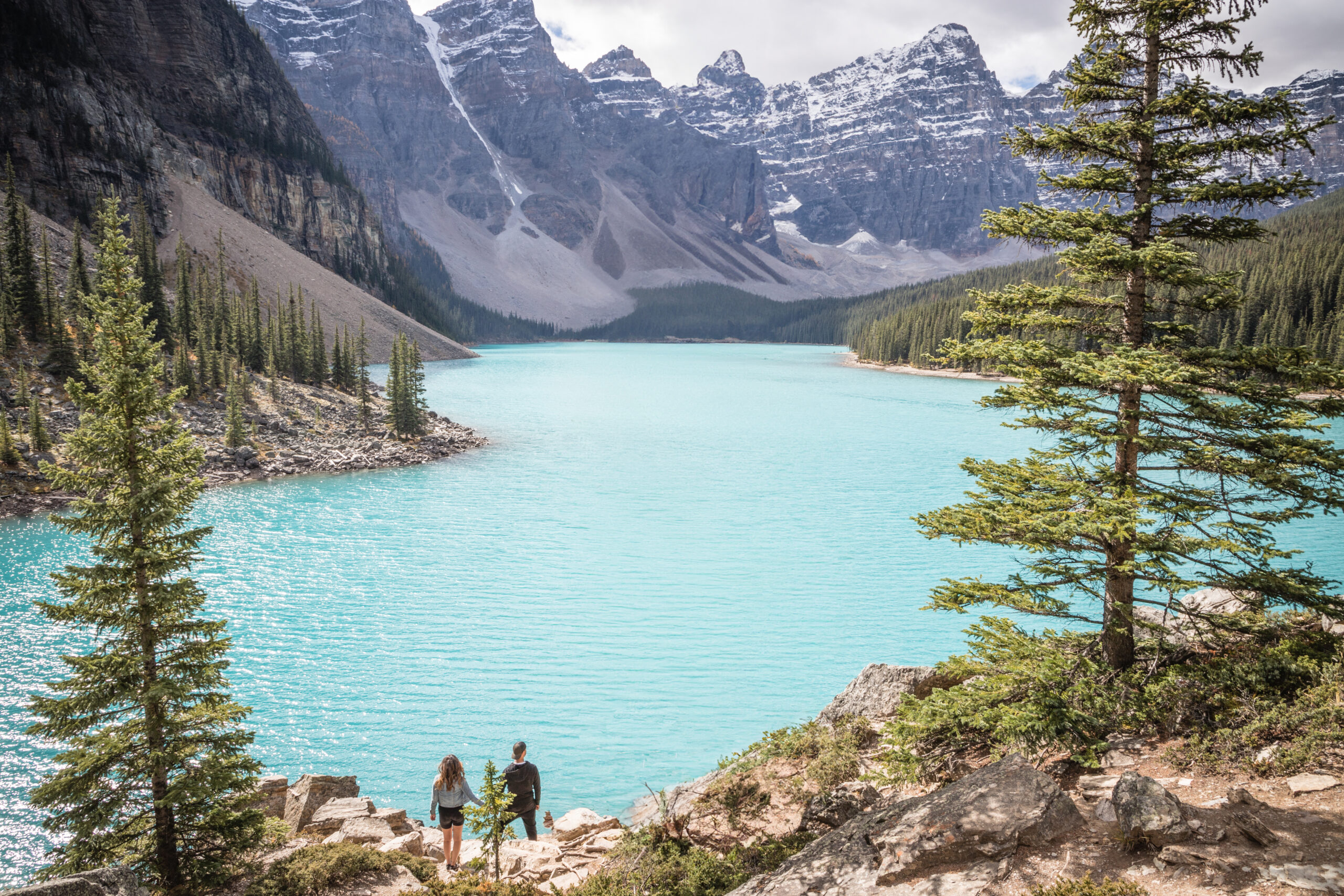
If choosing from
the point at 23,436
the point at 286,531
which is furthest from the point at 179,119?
the point at 286,531

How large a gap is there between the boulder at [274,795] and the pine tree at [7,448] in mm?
31280

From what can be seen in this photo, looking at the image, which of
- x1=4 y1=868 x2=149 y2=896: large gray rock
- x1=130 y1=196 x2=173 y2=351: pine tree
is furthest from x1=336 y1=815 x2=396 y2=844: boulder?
x1=130 y1=196 x2=173 y2=351: pine tree

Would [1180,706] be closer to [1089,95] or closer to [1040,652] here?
[1040,652]

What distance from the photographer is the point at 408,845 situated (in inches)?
399

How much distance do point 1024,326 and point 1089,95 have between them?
2861 millimetres

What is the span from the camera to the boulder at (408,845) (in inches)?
Result: 388

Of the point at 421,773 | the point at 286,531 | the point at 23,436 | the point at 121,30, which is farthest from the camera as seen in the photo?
the point at 121,30

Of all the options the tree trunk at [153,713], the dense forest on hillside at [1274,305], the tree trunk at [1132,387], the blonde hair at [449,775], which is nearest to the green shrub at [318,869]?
the blonde hair at [449,775]

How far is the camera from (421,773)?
14227 mm

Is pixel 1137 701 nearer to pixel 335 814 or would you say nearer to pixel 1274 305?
pixel 335 814

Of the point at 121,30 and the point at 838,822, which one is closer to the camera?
the point at 838,822

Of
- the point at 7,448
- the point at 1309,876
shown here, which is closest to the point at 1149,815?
the point at 1309,876

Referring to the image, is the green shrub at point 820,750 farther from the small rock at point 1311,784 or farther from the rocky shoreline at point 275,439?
the rocky shoreline at point 275,439

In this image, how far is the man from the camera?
10.7 meters
